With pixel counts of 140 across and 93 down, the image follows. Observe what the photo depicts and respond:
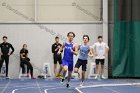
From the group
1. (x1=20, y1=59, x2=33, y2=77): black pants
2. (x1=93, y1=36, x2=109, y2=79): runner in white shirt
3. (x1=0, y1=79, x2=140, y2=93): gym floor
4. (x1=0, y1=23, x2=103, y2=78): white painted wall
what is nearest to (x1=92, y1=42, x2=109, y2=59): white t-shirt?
(x1=93, y1=36, x2=109, y2=79): runner in white shirt

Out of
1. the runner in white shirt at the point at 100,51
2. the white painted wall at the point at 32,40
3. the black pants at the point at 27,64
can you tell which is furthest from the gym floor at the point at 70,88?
the white painted wall at the point at 32,40

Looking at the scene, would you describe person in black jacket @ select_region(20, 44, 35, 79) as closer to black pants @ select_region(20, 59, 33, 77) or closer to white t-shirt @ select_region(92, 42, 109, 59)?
black pants @ select_region(20, 59, 33, 77)

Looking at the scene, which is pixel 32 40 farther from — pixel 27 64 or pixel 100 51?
pixel 100 51

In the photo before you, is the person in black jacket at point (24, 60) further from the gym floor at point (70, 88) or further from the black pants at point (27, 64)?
the gym floor at point (70, 88)

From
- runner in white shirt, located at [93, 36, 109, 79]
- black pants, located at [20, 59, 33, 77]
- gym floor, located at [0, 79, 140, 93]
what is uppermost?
runner in white shirt, located at [93, 36, 109, 79]

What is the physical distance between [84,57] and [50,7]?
24.1 feet

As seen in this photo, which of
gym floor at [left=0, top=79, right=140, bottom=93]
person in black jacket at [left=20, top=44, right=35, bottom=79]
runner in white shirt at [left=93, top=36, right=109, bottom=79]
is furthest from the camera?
person in black jacket at [left=20, top=44, right=35, bottom=79]

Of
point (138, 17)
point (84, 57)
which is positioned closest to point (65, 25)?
point (138, 17)

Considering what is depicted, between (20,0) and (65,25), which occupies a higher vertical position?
(20,0)

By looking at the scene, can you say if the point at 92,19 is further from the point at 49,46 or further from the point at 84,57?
the point at 84,57

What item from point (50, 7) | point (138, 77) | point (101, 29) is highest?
point (50, 7)

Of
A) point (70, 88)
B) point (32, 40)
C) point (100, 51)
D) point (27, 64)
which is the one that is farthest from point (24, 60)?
point (70, 88)

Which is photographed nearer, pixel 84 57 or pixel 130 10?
pixel 84 57

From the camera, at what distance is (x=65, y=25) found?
68.0 ft
